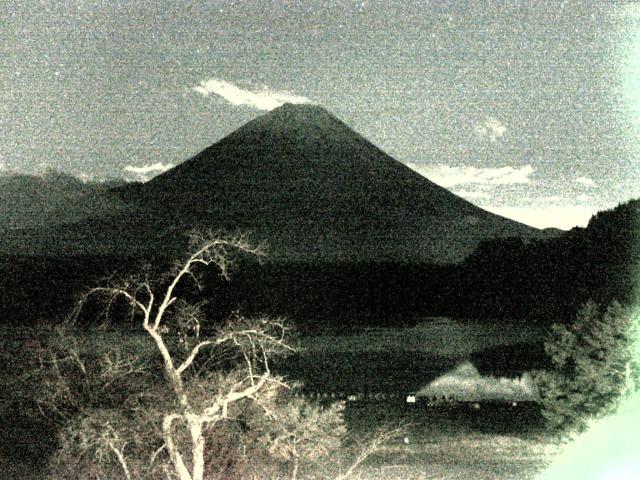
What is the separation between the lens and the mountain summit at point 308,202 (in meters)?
64.7

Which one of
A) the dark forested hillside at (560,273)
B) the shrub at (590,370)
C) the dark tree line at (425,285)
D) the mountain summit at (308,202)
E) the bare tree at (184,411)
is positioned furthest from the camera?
the mountain summit at (308,202)

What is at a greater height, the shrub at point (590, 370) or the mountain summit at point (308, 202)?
the mountain summit at point (308, 202)

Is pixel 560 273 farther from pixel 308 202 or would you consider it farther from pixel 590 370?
pixel 308 202

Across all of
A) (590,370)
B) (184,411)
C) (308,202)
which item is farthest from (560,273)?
(308,202)

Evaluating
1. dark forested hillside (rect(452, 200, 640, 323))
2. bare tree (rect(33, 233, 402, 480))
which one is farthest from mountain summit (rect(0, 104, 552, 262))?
bare tree (rect(33, 233, 402, 480))

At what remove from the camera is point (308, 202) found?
75875 millimetres

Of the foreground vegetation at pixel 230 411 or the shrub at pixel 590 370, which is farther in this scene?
the shrub at pixel 590 370

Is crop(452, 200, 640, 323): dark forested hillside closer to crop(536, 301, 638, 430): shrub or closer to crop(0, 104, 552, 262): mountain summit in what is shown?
crop(536, 301, 638, 430): shrub

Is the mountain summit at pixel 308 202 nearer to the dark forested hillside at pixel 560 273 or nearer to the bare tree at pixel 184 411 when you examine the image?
the dark forested hillside at pixel 560 273

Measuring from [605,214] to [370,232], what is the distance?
42.4 meters

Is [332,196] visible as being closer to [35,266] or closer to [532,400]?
[35,266]

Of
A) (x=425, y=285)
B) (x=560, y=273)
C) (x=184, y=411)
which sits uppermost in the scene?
(x=560, y=273)

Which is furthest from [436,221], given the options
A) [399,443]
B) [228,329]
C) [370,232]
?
[228,329]

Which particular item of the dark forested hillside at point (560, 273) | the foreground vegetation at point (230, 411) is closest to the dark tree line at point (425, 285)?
the dark forested hillside at point (560, 273)
